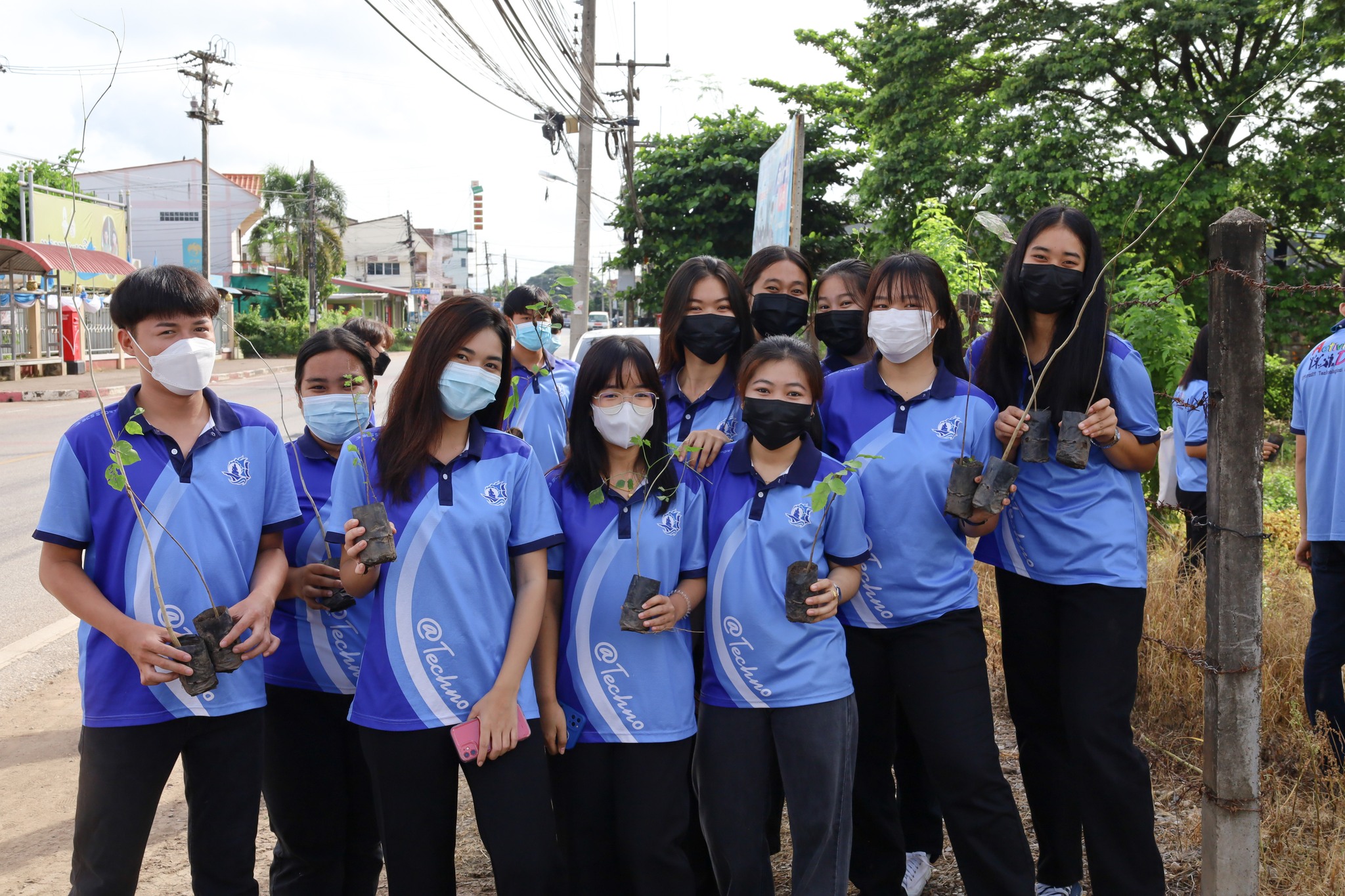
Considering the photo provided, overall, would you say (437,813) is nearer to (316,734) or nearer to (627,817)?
(627,817)

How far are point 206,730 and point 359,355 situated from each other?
121 cm

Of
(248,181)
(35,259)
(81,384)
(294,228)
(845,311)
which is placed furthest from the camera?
(248,181)

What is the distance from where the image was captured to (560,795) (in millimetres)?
2584

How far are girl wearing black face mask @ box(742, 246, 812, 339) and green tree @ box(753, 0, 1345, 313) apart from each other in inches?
459

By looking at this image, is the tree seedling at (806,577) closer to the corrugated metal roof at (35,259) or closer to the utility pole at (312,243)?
the corrugated metal roof at (35,259)

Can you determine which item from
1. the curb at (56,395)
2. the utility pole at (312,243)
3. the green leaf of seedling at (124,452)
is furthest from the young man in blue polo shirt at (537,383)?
the utility pole at (312,243)

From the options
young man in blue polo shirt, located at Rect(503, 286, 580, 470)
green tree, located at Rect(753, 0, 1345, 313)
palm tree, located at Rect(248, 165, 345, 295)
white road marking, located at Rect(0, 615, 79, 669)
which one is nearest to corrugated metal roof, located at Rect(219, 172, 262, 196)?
palm tree, located at Rect(248, 165, 345, 295)

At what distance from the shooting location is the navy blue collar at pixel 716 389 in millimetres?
3264

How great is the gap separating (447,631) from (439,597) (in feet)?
0.27

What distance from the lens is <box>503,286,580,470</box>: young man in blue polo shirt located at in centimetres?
426

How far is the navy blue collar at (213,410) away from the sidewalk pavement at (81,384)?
14.0 metres

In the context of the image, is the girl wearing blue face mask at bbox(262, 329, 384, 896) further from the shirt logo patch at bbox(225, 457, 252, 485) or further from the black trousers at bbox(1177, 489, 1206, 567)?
the black trousers at bbox(1177, 489, 1206, 567)

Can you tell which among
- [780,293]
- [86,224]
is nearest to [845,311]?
[780,293]

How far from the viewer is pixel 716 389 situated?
3270mm
